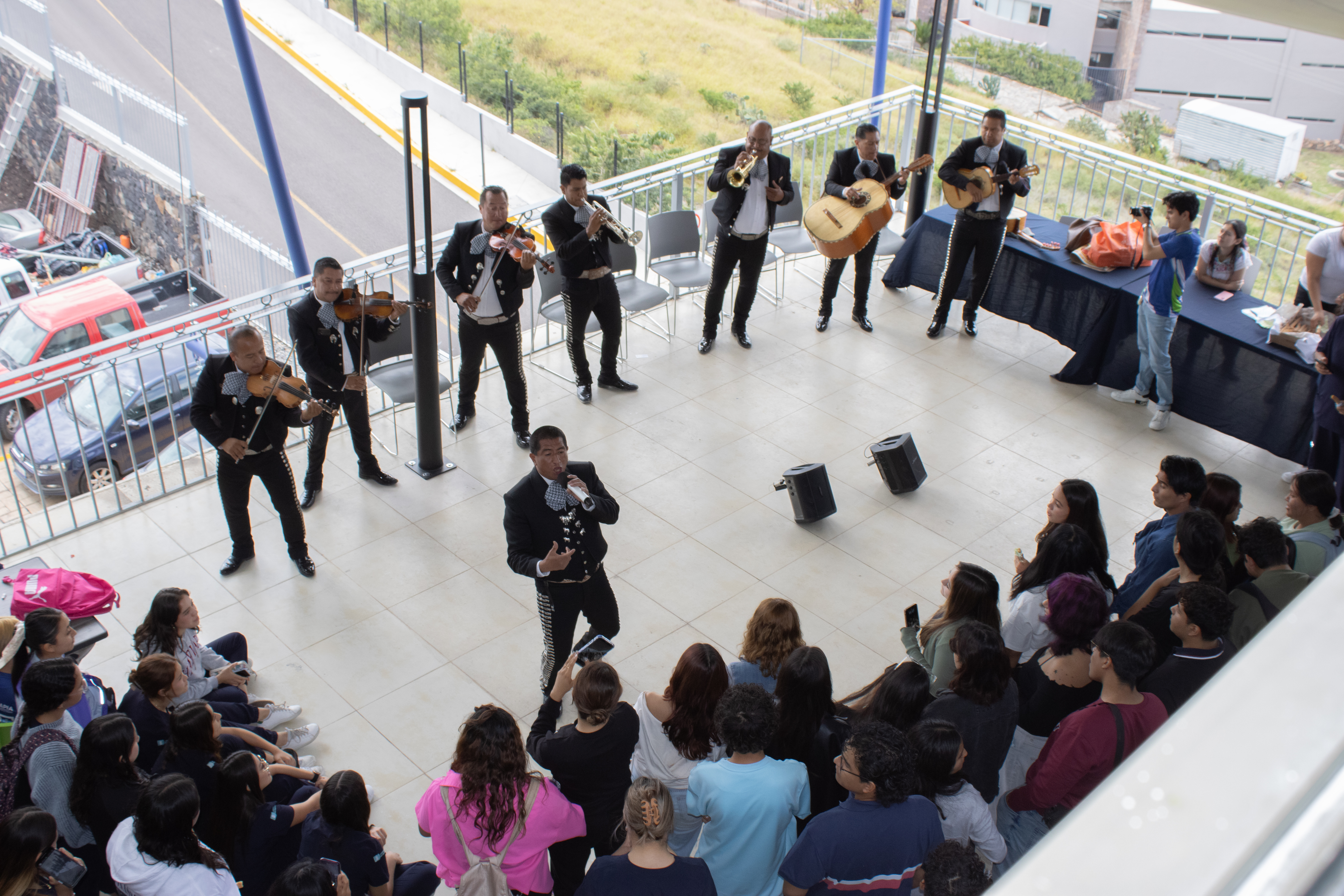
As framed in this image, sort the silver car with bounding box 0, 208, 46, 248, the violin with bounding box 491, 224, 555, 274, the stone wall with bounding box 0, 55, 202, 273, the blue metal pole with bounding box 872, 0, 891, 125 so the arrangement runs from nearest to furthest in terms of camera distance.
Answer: the violin with bounding box 491, 224, 555, 274 → the blue metal pole with bounding box 872, 0, 891, 125 → the silver car with bounding box 0, 208, 46, 248 → the stone wall with bounding box 0, 55, 202, 273

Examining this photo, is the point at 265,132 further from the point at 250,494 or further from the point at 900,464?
the point at 900,464

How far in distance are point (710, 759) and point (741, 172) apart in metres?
4.38

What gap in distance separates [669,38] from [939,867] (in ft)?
84.5

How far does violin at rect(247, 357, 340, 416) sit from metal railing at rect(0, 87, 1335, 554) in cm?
37

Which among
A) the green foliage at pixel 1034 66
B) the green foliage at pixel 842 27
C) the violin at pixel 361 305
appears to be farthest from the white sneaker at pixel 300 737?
the green foliage at pixel 842 27

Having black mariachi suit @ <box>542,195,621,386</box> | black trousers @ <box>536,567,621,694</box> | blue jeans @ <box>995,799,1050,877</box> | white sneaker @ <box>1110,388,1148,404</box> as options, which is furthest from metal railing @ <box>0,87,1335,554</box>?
blue jeans @ <box>995,799,1050,877</box>

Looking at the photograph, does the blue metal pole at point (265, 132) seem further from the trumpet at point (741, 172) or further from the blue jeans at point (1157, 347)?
the blue jeans at point (1157, 347)

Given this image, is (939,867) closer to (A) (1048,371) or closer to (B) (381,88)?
(A) (1048,371)

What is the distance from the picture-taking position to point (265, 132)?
22.9 ft

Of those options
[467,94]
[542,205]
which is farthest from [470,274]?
[467,94]

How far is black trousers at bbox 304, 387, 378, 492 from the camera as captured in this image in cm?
572

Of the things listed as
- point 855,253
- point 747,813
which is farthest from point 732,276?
point 747,813

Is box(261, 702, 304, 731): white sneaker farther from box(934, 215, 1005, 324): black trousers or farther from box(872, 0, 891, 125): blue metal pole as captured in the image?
box(872, 0, 891, 125): blue metal pole

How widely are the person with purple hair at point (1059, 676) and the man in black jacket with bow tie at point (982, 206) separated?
4008 mm
